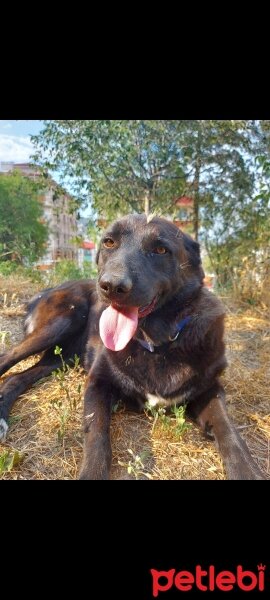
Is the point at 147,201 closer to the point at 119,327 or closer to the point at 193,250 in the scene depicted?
the point at 193,250

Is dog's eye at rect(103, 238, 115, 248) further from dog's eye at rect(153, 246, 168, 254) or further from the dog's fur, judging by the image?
dog's eye at rect(153, 246, 168, 254)

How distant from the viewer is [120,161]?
5137 millimetres

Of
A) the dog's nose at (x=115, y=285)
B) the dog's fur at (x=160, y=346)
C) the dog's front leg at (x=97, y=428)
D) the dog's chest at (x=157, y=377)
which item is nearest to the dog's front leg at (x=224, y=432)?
the dog's fur at (x=160, y=346)

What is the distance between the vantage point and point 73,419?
83.0 inches

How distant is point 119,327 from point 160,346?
0.99ft

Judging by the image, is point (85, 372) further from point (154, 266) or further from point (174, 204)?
point (174, 204)

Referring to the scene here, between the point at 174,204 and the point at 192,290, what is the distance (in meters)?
3.73

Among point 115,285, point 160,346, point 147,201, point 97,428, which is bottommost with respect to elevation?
point 97,428

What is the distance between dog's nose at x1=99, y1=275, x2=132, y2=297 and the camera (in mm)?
1651

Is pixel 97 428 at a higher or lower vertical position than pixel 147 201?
lower

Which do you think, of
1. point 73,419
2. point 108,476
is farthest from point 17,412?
point 108,476

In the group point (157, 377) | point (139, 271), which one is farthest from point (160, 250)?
point (157, 377)

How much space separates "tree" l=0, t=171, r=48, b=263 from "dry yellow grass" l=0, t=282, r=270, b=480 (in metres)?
2.66

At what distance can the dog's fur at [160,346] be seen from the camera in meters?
1.78
